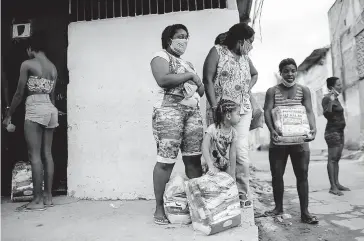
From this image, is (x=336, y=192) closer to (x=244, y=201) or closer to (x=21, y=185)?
(x=244, y=201)

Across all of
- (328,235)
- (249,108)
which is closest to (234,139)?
(249,108)

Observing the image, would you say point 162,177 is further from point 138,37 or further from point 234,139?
point 138,37

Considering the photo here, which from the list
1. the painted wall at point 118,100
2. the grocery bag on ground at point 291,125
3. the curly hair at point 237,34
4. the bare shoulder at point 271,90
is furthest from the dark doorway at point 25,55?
the grocery bag on ground at point 291,125

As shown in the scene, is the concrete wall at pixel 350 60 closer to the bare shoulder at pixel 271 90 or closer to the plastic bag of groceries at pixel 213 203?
the bare shoulder at pixel 271 90

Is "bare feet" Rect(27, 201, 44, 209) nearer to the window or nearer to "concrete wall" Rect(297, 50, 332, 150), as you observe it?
the window

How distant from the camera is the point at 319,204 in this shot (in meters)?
4.55

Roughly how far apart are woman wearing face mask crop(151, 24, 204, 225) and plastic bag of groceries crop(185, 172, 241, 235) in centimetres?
30

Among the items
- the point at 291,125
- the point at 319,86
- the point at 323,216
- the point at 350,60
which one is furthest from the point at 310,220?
the point at 319,86

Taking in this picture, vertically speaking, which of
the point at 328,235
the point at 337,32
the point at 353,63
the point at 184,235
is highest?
the point at 337,32

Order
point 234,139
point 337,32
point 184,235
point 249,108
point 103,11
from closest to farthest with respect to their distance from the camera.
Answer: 1. point 184,235
2. point 234,139
3. point 249,108
4. point 103,11
5. point 337,32

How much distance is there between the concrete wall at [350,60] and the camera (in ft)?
37.5

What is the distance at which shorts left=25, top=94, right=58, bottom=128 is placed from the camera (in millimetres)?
3387

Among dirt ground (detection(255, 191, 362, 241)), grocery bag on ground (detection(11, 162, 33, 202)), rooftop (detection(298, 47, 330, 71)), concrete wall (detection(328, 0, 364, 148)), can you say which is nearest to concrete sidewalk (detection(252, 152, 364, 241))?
dirt ground (detection(255, 191, 362, 241))

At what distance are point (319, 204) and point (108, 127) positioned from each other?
3015mm
